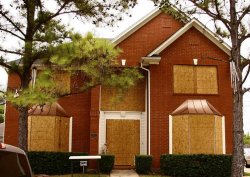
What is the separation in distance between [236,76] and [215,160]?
6081 millimetres

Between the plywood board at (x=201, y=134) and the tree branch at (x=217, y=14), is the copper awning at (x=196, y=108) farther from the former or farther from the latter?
the tree branch at (x=217, y=14)

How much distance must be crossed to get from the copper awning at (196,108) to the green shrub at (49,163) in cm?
651

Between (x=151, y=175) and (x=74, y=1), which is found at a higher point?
(x=74, y=1)

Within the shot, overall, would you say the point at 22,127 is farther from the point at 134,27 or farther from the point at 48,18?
the point at 134,27

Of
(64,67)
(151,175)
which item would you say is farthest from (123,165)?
(64,67)

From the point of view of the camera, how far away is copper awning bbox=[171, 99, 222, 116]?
68.6 feet

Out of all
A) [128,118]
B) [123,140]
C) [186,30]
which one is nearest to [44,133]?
[123,140]

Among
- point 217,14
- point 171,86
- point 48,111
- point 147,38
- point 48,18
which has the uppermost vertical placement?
point 147,38

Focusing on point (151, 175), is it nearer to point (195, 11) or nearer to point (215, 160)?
point (215, 160)

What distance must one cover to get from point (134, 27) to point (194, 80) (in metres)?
5.06

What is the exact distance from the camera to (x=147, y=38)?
2452cm

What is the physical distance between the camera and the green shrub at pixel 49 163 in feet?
66.2

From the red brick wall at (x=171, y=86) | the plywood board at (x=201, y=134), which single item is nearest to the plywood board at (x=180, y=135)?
the plywood board at (x=201, y=134)

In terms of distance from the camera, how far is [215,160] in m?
19.5
